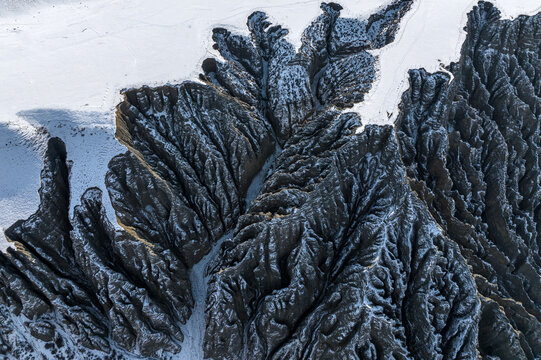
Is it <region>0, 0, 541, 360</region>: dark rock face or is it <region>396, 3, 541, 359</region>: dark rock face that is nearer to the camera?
<region>0, 0, 541, 360</region>: dark rock face

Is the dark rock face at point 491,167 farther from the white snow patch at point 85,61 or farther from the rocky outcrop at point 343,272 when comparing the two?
the white snow patch at point 85,61

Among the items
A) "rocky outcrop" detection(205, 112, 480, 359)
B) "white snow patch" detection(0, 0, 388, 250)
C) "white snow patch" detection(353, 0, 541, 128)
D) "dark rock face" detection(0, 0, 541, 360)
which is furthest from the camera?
"white snow patch" detection(353, 0, 541, 128)

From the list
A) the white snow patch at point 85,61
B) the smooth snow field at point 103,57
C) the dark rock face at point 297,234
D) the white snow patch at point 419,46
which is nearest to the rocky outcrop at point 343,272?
the dark rock face at point 297,234

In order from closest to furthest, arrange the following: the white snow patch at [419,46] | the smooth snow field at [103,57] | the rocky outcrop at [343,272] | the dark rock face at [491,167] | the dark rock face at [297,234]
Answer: the rocky outcrop at [343,272] < the dark rock face at [297,234] < the dark rock face at [491,167] < the smooth snow field at [103,57] < the white snow patch at [419,46]

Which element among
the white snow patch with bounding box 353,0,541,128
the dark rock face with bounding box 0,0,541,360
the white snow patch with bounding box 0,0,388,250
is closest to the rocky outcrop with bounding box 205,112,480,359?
the dark rock face with bounding box 0,0,541,360

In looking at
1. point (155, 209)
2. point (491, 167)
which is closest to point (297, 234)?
point (155, 209)

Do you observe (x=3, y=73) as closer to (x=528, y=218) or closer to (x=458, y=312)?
(x=458, y=312)

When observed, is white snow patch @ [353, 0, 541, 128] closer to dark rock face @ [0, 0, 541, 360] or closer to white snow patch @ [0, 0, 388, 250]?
dark rock face @ [0, 0, 541, 360]
